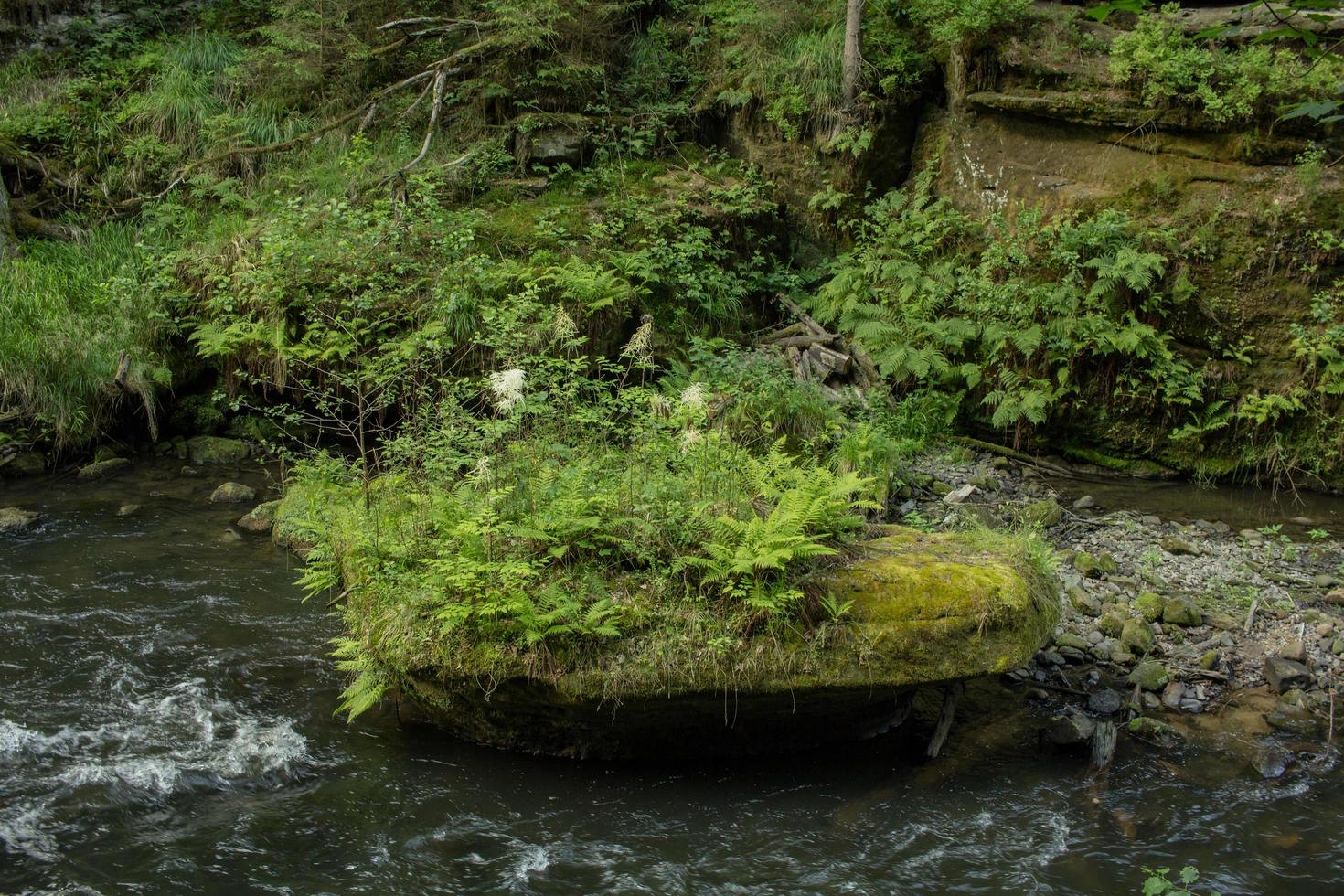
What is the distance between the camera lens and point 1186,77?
11312 mm

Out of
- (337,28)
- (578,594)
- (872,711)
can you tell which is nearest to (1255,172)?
(872,711)

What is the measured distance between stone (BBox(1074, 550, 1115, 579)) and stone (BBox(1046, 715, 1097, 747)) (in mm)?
2588

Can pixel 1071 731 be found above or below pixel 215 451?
below

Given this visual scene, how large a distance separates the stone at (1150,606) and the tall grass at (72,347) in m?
11.1

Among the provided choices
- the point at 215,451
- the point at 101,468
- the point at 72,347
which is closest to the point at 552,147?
the point at 215,451

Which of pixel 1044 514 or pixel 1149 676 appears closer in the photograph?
pixel 1149 676

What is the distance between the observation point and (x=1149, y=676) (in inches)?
276

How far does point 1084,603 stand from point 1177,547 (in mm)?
1849

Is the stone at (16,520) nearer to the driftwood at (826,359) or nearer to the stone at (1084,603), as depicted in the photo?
the driftwood at (826,359)

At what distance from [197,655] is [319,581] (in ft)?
3.91

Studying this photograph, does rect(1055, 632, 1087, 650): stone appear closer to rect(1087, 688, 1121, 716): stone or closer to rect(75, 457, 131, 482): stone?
rect(1087, 688, 1121, 716): stone

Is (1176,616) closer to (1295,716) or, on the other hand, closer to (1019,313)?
(1295,716)

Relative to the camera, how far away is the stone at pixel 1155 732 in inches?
251

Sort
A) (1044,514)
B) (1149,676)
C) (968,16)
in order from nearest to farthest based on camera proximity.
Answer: (1149,676), (1044,514), (968,16)
